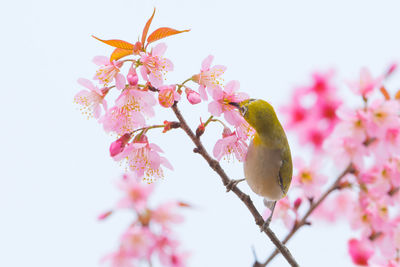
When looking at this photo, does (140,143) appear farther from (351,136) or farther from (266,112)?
(351,136)

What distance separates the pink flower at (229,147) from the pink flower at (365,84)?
3.81 ft

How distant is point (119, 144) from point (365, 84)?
4.95 feet

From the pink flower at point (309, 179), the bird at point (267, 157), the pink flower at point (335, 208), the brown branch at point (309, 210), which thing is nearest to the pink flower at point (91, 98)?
the bird at point (267, 157)

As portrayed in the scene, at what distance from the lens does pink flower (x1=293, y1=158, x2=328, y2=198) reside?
245 cm

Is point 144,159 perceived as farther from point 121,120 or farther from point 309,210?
point 309,210

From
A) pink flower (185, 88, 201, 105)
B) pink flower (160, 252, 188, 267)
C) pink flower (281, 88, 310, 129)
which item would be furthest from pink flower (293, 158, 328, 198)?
pink flower (185, 88, 201, 105)

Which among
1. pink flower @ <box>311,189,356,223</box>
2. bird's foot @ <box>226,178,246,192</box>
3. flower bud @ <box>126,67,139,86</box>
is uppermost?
flower bud @ <box>126,67,139,86</box>

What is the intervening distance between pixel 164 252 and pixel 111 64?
1.55m

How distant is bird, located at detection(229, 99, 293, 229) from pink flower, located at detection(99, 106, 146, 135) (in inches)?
11.4

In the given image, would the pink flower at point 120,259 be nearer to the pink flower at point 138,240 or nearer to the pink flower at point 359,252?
the pink flower at point 138,240

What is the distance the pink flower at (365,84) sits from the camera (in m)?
2.30

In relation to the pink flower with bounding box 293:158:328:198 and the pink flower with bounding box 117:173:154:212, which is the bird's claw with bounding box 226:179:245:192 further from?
the pink flower with bounding box 117:173:154:212

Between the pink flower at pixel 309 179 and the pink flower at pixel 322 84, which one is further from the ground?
the pink flower at pixel 322 84

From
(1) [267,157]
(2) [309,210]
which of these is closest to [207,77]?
(1) [267,157]
